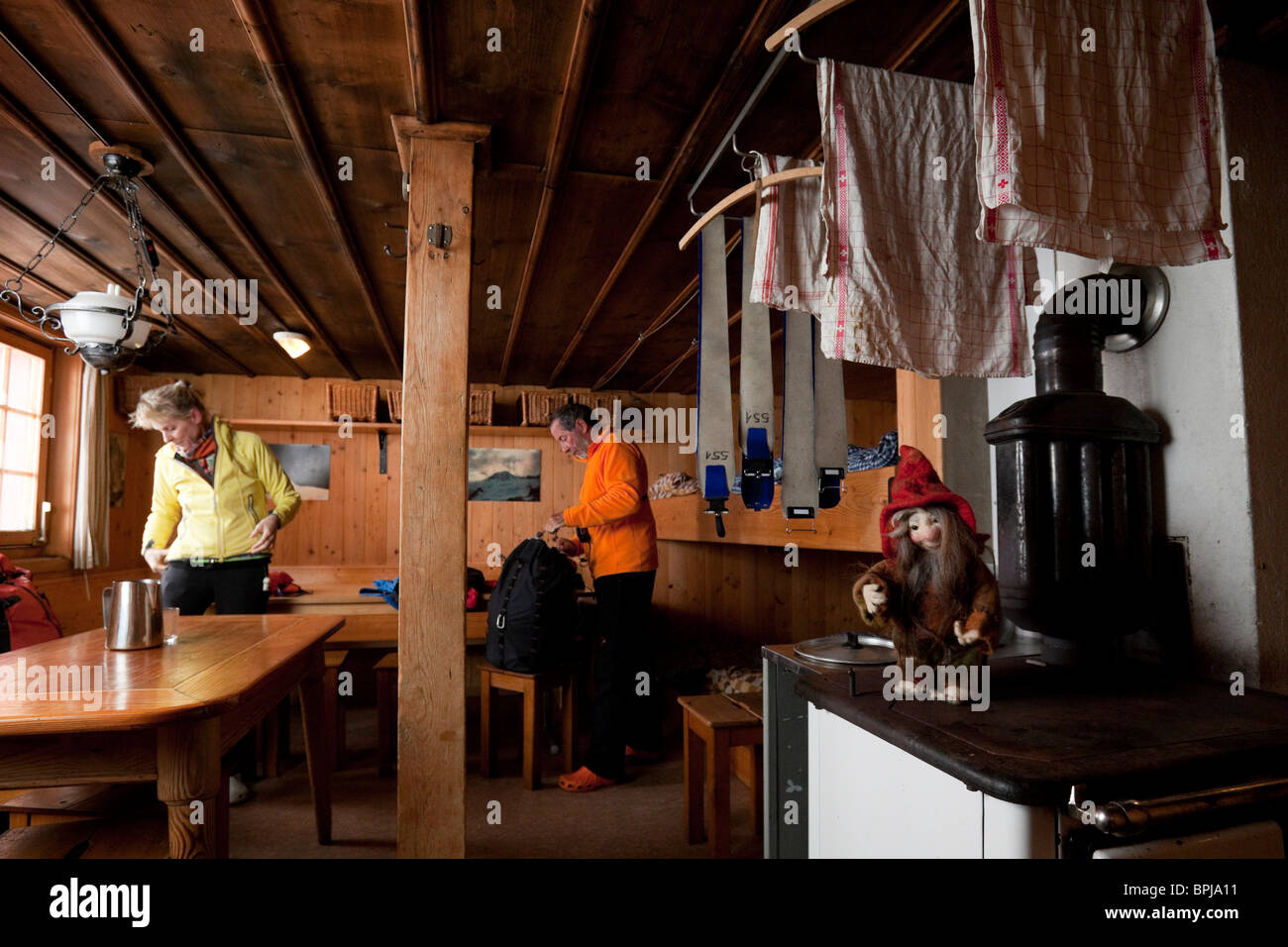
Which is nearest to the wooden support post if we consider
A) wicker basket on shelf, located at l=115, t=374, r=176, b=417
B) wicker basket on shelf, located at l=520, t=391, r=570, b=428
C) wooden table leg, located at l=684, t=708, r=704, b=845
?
wooden table leg, located at l=684, t=708, r=704, b=845

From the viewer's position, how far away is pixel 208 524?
10.8ft

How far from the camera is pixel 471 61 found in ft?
7.32

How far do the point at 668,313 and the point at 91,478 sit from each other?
4.37m

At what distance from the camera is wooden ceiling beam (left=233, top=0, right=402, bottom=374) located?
2039 mm

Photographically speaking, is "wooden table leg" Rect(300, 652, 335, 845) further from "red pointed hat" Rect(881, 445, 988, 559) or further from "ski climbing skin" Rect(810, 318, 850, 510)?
"red pointed hat" Rect(881, 445, 988, 559)

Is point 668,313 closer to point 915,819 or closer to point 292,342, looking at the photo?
point 292,342

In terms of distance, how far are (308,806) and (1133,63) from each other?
151 inches

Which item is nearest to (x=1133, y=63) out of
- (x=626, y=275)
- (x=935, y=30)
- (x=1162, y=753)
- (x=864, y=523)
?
(x=935, y=30)

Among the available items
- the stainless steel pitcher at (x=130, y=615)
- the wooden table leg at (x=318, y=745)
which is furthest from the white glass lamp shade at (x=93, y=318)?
the wooden table leg at (x=318, y=745)

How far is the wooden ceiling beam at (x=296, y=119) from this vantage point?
2039mm

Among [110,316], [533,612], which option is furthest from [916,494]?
[110,316]

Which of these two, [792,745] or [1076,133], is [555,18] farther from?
[792,745]

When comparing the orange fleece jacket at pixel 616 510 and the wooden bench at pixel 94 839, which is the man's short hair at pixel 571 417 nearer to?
the orange fleece jacket at pixel 616 510

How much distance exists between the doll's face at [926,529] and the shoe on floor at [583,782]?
8.00ft
